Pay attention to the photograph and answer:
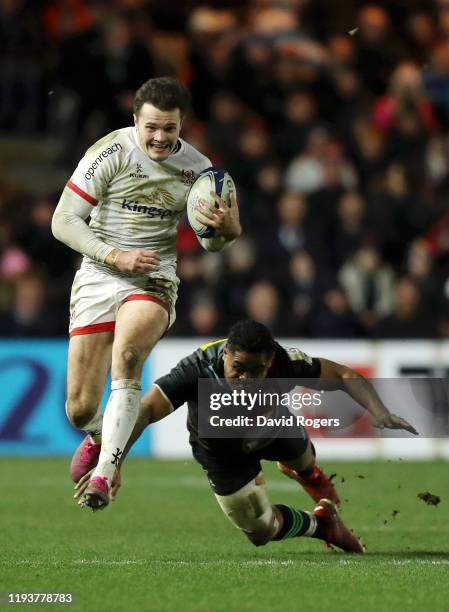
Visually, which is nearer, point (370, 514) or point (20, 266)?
point (370, 514)

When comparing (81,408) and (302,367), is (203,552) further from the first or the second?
(302,367)

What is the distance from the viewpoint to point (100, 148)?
26.0 feet

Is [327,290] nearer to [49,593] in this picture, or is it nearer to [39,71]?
[39,71]

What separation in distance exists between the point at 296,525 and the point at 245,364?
45.7 inches

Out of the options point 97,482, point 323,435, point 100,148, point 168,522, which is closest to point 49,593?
point 97,482

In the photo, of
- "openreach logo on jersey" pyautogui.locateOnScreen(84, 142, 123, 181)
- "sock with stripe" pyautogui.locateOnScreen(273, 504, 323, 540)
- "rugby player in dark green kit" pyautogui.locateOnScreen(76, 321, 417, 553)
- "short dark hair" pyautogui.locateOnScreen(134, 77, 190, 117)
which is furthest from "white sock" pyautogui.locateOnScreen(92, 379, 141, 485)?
"short dark hair" pyautogui.locateOnScreen(134, 77, 190, 117)

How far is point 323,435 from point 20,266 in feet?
12.8

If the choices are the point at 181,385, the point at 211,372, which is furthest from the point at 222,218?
the point at 181,385

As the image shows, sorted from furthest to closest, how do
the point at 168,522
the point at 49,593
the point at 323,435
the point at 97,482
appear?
the point at 323,435 → the point at 168,522 → the point at 97,482 → the point at 49,593

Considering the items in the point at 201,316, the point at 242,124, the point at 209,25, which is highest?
the point at 209,25

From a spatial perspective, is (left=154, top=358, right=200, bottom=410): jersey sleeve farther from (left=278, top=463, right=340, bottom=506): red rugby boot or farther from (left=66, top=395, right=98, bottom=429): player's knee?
(left=278, top=463, right=340, bottom=506): red rugby boot

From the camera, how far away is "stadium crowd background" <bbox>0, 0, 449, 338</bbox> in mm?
14727

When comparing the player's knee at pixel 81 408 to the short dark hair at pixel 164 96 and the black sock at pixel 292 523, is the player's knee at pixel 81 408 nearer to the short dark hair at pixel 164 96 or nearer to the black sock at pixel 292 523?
the black sock at pixel 292 523

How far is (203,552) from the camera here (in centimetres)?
796
